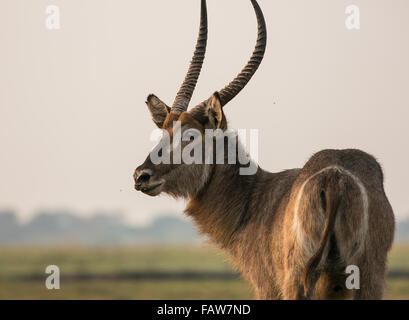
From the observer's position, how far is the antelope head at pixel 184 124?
12625 mm

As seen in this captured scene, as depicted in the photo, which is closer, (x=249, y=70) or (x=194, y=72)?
(x=249, y=70)

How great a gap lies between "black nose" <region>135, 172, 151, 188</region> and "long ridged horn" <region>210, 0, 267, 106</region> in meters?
1.78

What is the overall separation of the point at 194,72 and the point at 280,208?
10.5ft

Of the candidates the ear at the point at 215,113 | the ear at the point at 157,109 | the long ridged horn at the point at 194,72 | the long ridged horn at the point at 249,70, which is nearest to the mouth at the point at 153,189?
the ear at the point at 215,113

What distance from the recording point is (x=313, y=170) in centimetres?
1121

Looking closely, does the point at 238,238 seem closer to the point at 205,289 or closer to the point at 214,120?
the point at 214,120

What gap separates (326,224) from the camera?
10320 millimetres

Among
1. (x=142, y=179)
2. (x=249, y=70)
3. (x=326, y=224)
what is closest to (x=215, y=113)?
(x=249, y=70)

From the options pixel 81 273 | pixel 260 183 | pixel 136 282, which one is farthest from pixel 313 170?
pixel 81 273

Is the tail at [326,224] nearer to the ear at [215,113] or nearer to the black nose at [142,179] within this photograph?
the ear at [215,113]

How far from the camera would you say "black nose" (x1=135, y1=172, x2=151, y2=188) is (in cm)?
1233

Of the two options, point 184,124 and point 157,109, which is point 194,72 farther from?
point 184,124

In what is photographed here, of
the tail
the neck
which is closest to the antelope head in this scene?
the neck
